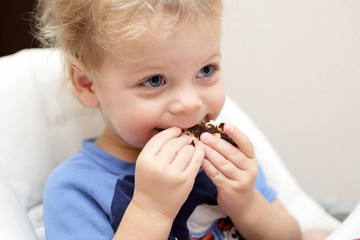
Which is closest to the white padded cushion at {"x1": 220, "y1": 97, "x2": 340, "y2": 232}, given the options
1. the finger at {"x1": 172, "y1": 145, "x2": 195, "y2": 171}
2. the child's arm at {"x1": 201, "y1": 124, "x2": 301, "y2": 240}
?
the child's arm at {"x1": 201, "y1": 124, "x2": 301, "y2": 240}

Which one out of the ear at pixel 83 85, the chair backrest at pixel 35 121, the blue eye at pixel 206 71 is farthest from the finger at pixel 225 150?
the chair backrest at pixel 35 121

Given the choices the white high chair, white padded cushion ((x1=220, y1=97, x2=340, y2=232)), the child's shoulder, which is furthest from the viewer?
white padded cushion ((x1=220, y1=97, x2=340, y2=232))

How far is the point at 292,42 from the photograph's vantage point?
42.1 inches

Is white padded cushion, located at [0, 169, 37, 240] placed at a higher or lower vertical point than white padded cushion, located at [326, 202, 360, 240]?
lower

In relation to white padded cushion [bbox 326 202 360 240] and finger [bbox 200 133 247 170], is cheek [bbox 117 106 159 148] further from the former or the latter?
white padded cushion [bbox 326 202 360 240]

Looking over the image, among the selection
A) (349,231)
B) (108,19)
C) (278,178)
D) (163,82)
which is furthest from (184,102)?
(278,178)

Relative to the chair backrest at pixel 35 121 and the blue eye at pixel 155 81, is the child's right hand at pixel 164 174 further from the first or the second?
the chair backrest at pixel 35 121

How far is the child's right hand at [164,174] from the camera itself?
70 cm

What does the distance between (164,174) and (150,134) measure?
0.34 feet

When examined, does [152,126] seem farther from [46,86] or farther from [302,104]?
[302,104]

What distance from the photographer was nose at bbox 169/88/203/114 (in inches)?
28.4

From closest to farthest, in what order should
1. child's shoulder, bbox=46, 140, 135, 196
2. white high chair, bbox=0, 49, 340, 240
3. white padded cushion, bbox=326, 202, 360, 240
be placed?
white padded cushion, bbox=326, 202, 360, 240 → child's shoulder, bbox=46, 140, 135, 196 → white high chair, bbox=0, 49, 340, 240

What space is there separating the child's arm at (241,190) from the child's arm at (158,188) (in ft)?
0.14

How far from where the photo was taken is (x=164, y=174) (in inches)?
27.3
